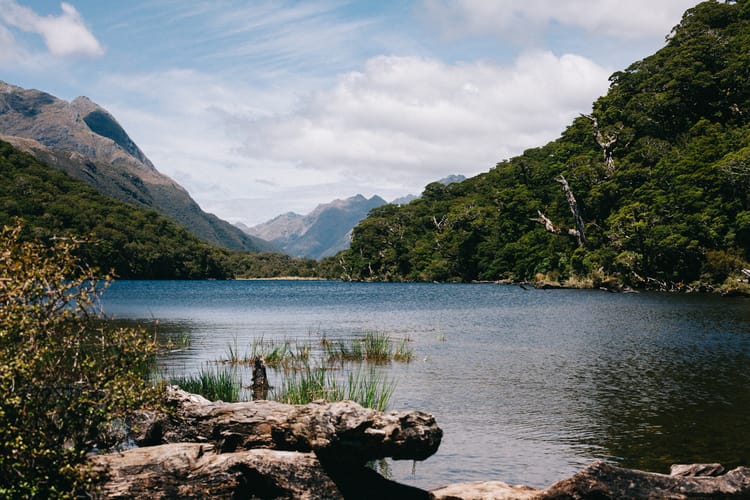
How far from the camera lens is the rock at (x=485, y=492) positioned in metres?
10.6

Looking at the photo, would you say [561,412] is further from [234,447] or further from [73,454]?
[73,454]

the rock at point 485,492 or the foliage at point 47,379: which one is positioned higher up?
the foliage at point 47,379

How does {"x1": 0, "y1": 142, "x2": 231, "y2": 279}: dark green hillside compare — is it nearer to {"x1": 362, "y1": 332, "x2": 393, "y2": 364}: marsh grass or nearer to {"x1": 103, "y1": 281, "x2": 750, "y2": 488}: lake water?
{"x1": 103, "y1": 281, "x2": 750, "y2": 488}: lake water

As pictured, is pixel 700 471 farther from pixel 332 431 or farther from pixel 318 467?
pixel 318 467

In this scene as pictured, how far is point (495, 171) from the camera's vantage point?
584 ft

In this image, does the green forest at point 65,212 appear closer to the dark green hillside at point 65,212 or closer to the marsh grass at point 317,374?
the dark green hillside at point 65,212

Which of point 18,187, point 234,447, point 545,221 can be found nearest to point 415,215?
point 545,221

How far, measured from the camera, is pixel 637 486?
410 inches

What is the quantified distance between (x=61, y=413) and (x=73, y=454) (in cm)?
75

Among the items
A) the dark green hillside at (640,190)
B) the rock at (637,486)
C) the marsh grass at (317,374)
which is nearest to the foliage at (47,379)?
the marsh grass at (317,374)

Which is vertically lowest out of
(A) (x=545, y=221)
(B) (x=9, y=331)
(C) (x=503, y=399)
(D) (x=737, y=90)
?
(C) (x=503, y=399)

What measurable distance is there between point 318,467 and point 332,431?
72 centimetres

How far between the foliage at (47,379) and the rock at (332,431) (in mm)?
1964

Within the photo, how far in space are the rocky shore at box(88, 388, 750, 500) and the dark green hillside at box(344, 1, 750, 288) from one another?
7924 centimetres
